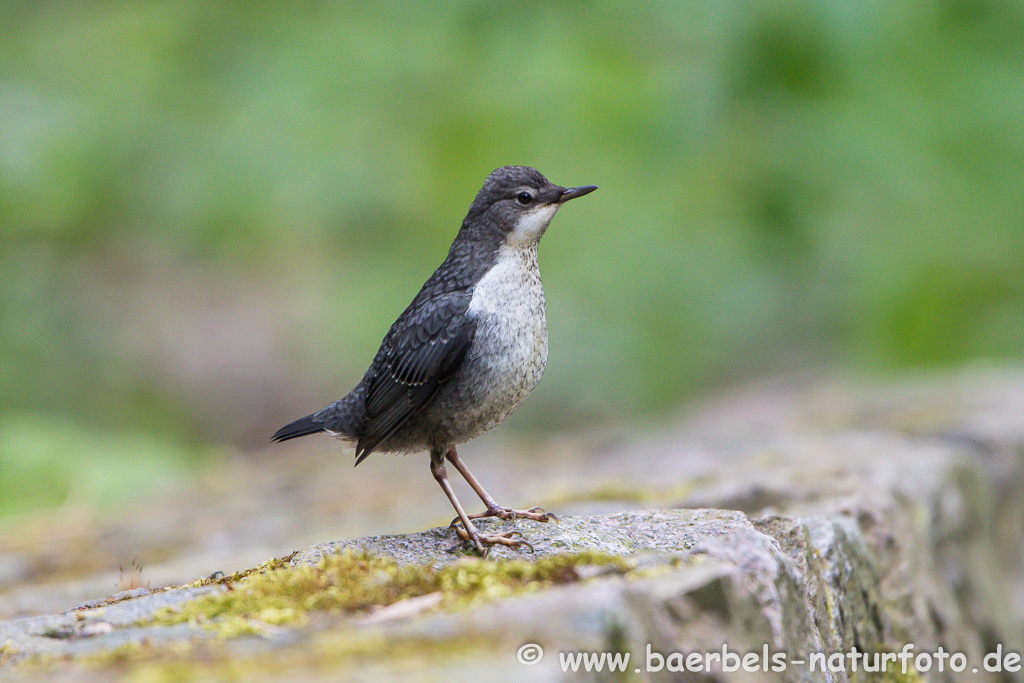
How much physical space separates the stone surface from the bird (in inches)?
15.8

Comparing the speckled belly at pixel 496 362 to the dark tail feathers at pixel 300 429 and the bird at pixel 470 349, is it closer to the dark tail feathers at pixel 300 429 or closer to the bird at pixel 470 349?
the bird at pixel 470 349

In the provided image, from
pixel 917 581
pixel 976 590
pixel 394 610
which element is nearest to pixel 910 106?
pixel 976 590

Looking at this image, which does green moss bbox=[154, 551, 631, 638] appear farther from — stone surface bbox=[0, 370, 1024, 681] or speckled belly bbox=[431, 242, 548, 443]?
speckled belly bbox=[431, 242, 548, 443]

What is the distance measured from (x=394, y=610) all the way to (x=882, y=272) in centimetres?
574

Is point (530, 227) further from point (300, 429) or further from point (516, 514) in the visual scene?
point (300, 429)

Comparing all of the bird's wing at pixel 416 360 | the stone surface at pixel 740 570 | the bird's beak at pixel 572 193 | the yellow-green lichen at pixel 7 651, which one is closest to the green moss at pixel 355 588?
the stone surface at pixel 740 570

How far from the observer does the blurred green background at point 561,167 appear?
5.61 metres

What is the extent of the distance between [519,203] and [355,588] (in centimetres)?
191

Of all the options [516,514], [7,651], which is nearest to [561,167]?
[516,514]

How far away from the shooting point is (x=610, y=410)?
28.2ft

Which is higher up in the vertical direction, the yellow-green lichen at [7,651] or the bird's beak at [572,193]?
the bird's beak at [572,193]

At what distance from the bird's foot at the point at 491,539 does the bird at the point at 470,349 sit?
8.3 inches

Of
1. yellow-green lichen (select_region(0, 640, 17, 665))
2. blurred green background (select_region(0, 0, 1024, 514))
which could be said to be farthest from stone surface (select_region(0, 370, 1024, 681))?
blurred green background (select_region(0, 0, 1024, 514))

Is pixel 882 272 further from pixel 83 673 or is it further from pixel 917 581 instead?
pixel 83 673
